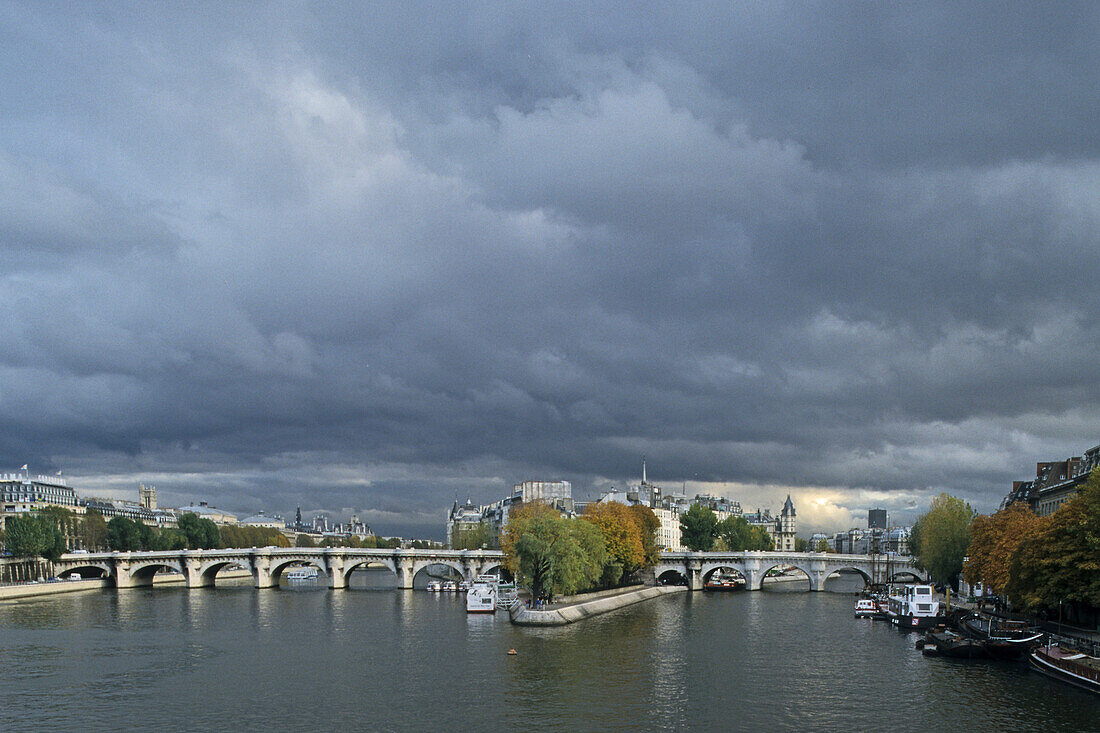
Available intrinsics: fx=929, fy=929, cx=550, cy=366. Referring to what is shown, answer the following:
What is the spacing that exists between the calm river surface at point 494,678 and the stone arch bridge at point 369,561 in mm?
55819

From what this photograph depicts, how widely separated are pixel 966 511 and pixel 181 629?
9508 cm

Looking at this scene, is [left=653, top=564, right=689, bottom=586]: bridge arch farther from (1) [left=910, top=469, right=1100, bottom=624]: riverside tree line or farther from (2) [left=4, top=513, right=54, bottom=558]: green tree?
(2) [left=4, top=513, right=54, bottom=558]: green tree

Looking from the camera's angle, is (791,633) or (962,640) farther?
(791,633)

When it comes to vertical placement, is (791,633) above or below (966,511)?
below

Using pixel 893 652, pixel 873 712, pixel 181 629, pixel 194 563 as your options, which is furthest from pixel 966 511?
pixel 194 563

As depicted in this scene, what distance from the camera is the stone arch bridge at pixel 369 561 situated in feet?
497

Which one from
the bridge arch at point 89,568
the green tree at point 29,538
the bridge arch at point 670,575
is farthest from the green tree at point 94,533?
the bridge arch at point 670,575

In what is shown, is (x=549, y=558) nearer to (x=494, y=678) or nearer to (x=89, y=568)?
(x=494, y=678)

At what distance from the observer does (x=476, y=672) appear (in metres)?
60.2

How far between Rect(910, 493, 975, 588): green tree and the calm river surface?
996 inches

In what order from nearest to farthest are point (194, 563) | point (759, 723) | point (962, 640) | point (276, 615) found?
point (759, 723), point (962, 640), point (276, 615), point (194, 563)

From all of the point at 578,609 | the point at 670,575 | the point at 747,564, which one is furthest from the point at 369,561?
the point at 578,609

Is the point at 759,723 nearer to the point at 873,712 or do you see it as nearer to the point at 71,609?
the point at 873,712

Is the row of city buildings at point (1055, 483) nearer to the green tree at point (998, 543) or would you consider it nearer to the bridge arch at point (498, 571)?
the green tree at point (998, 543)
